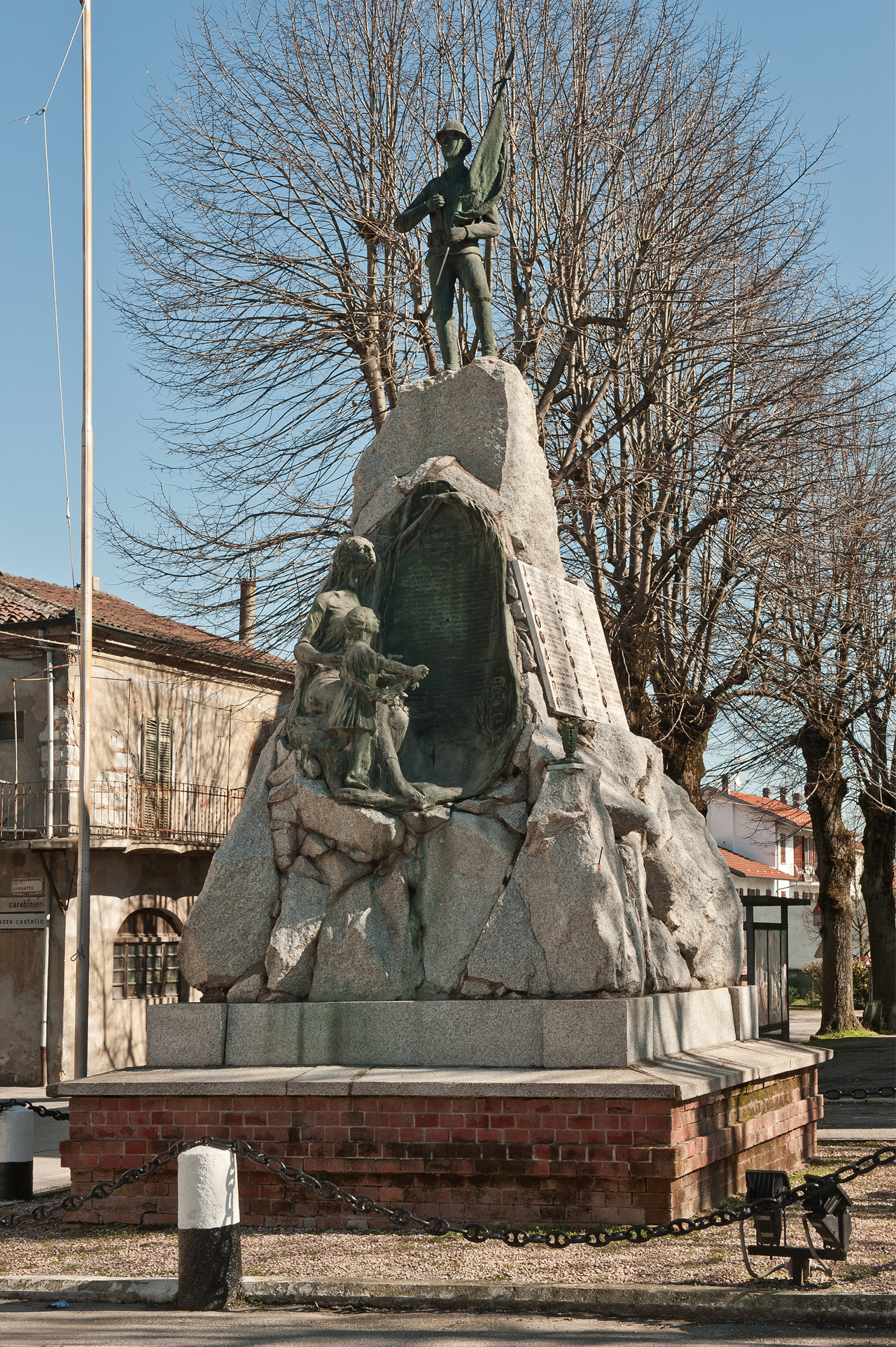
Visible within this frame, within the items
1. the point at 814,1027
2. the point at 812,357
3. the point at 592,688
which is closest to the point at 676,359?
the point at 812,357

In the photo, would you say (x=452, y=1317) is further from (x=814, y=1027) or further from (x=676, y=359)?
(x=814, y=1027)

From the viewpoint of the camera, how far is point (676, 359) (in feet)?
60.7

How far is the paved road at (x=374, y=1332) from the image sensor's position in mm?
6012

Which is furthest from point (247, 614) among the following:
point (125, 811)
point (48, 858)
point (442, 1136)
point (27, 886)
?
point (442, 1136)

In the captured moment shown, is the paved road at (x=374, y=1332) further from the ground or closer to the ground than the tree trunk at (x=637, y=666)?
closer to the ground

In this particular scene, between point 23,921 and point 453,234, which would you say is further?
point 23,921

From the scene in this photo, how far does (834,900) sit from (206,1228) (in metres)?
21.3

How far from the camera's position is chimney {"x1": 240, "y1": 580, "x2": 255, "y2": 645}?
17.9 m

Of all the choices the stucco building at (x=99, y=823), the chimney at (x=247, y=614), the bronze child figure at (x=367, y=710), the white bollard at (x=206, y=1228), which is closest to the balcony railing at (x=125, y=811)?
the stucco building at (x=99, y=823)

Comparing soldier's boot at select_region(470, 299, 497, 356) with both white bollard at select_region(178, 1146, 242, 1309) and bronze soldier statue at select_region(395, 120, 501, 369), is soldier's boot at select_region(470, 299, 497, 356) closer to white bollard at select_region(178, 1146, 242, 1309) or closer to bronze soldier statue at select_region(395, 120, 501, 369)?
bronze soldier statue at select_region(395, 120, 501, 369)

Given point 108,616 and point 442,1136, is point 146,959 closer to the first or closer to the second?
point 108,616

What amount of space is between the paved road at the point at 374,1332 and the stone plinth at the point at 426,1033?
2.02 meters

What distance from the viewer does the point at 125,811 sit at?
24.1 meters

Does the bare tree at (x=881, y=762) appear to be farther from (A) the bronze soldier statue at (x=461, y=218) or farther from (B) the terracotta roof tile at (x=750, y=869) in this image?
(B) the terracotta roof tile at (x=750, y=869)
